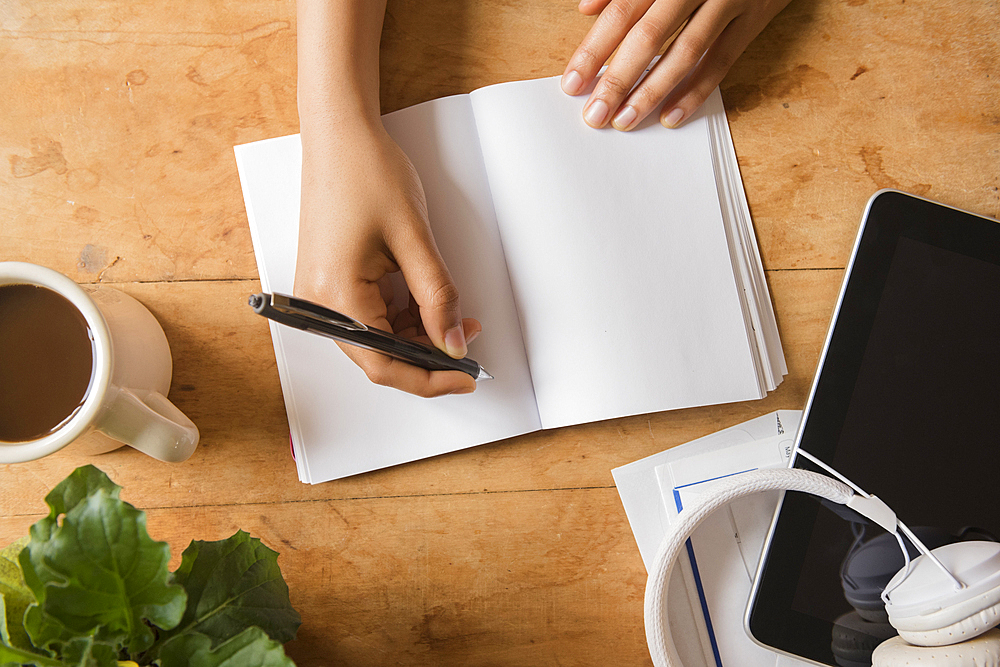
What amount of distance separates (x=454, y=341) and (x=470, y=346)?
5 centimetres

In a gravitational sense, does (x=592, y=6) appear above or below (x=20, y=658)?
above

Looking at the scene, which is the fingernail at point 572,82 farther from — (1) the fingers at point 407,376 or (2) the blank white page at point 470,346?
(1) the fingers at point 407,376

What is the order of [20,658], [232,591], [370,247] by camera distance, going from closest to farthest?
[20,658] → [232,591] → [370,247]

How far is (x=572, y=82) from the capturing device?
21.5 inches

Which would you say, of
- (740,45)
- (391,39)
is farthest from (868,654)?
(391,39)

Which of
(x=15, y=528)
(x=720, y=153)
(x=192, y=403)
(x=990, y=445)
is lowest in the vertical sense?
(x=15, y=528)

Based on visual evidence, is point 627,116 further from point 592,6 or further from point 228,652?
point 228,652

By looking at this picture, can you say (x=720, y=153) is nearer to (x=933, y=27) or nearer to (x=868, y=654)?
(x=933, y=27)

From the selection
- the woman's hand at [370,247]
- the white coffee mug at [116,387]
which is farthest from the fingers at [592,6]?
the white coffee mug at [116,387]

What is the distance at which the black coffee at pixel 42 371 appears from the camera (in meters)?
0.45

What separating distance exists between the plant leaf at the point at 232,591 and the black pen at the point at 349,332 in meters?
0.16

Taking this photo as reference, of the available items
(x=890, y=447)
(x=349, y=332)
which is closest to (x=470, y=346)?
(x=349, y=332)

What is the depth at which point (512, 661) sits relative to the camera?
56 cm

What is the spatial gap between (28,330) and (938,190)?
0.79 metres
